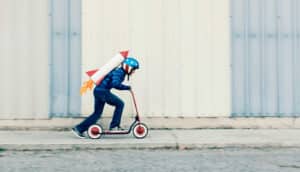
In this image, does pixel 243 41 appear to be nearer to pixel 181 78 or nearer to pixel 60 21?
pixel 181 78

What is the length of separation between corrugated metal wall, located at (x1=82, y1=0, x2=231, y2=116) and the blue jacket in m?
1.48

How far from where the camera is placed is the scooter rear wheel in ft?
43.7

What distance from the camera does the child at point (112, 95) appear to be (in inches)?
517

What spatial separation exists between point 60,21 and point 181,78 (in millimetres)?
2768

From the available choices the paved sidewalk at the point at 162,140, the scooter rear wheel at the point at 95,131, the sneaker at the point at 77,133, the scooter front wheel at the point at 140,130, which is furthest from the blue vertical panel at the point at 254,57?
the sneaker at the point at 77,133

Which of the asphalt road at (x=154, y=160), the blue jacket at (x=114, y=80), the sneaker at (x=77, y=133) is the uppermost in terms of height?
the blue jacket at (x=114, y=80)

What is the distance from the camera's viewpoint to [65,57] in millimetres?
14820

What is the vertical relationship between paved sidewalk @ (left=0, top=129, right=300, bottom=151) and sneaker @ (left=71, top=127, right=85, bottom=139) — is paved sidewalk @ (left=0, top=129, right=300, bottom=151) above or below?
below

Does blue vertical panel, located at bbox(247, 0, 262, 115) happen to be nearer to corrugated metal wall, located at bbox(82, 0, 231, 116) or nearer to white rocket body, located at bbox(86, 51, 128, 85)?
corrugated metal wall, located at bbox(82, 0, 231, 116)

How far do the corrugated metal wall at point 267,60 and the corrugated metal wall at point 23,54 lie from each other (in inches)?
158

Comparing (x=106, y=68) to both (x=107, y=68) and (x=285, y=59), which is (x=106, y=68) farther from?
(x=285, y=59)

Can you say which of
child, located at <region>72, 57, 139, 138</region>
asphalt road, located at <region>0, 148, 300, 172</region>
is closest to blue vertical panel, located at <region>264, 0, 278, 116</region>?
asphalt road, located at <region>0, 148, 300, 172</region>

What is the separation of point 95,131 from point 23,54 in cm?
260

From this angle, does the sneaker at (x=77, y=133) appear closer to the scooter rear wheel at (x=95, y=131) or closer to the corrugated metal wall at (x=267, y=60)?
the scooter rear wheel at (x=95, y=131)
